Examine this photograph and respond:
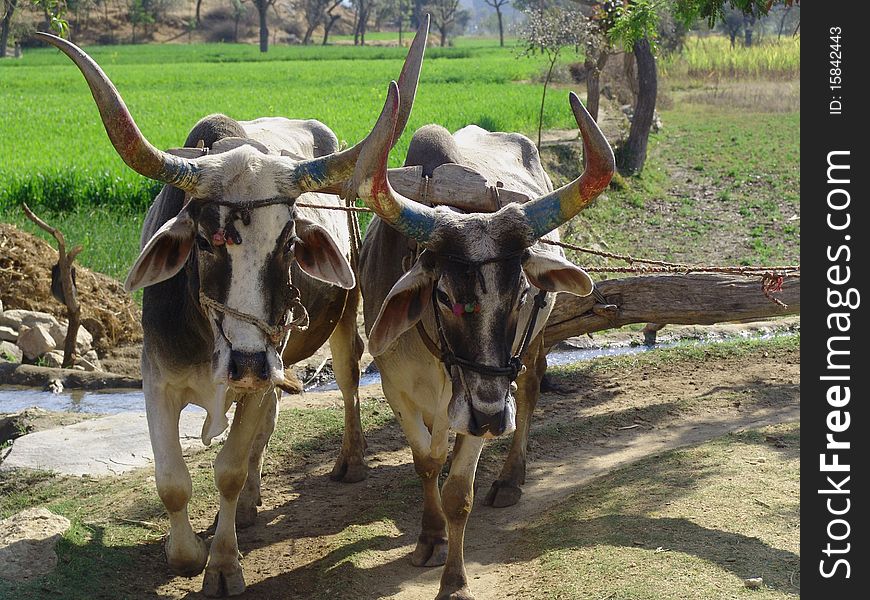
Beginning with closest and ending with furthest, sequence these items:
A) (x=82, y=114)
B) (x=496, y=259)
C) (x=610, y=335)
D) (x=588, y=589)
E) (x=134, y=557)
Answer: (x=496, y=259)
(x=588, y=589)
(x=134, y=557)
(x=610, y=335)
(x=82, y=114)

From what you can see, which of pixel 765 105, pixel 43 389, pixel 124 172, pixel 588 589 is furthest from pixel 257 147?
pixel 765 105

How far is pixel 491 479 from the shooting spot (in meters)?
6.64

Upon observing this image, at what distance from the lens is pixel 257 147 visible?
16.4 ft

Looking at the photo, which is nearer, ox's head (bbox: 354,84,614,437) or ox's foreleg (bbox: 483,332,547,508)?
ox's head (bbox: 354,84,614,437)

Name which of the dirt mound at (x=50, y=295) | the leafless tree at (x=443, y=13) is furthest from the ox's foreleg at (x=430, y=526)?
the leafless tree at (x=443, y=13)

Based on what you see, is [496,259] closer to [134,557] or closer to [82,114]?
[134,557]

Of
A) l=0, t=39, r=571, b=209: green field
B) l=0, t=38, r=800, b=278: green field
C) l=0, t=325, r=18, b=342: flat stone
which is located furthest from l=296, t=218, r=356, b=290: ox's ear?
l=0, t=39, r=571, b=209: green field

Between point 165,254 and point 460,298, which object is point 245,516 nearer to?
point 165,254

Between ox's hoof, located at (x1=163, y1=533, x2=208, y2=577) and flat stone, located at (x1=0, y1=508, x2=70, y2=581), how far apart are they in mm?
545

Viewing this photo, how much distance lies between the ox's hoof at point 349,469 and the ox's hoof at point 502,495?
31.9 inches

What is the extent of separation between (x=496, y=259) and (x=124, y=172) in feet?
39.1

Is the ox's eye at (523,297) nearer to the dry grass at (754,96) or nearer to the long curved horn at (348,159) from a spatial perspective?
the long curved horn at (348,159)

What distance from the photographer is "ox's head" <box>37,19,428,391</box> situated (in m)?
4.21

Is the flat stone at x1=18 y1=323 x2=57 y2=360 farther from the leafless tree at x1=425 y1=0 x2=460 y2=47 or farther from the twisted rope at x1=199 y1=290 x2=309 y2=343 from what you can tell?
the leafless tree at x1=425 y1=0 x2=460 y2=47
